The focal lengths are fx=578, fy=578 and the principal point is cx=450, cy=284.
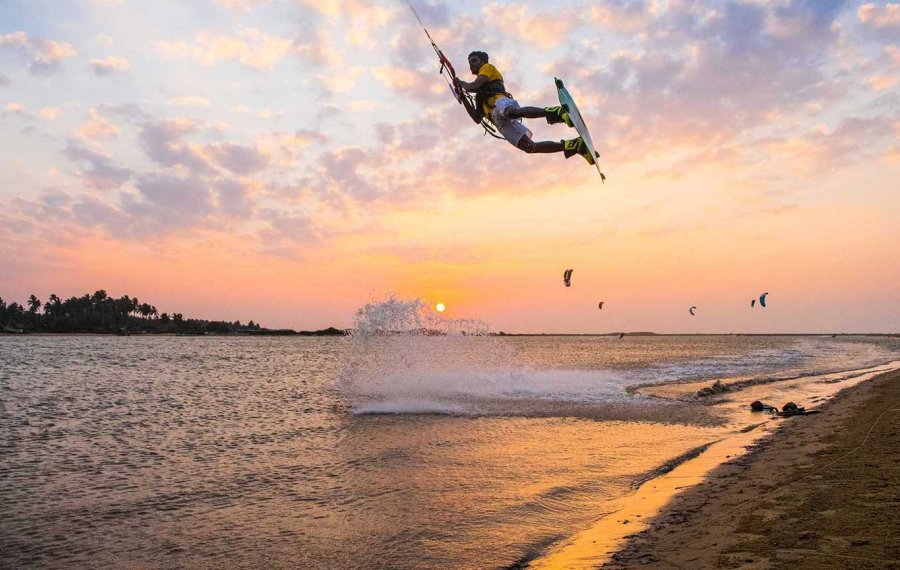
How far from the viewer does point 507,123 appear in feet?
30.7

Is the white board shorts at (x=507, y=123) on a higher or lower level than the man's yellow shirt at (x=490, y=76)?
lower

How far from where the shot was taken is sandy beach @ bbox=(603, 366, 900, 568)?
6320 millimetres

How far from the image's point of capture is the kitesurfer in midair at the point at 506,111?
9156 millimetres

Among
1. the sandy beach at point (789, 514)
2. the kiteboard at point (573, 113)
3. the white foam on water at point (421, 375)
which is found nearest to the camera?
the sandy beach at point (789, 514)

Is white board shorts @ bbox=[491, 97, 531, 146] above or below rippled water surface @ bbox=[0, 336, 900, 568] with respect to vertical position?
above

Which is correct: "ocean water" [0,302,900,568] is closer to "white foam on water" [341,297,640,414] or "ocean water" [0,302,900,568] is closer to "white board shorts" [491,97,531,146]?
"white foam on water" [341,297,640,414]

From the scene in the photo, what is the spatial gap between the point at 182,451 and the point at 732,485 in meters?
14.5

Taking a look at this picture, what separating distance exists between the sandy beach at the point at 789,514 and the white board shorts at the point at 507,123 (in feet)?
20.6

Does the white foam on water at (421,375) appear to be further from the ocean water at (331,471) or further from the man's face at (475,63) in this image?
the man's face at (475,63)

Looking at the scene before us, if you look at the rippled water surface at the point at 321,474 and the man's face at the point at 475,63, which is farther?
the man's face at the point at 475,63

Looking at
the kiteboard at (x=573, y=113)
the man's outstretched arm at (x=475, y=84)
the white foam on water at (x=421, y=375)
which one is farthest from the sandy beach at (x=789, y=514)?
the white foam on water at (x=421, y=375)

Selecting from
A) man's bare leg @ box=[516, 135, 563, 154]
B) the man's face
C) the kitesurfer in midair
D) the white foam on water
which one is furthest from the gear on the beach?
the white foam on water

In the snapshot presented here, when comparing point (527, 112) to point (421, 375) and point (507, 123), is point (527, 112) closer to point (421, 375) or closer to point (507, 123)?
point (507, 123)

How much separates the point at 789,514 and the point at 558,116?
6489 millimetres
